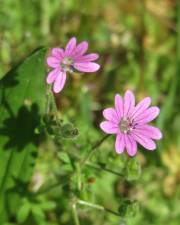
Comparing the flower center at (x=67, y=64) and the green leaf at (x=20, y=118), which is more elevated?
the flower center at (x=67, y=64)

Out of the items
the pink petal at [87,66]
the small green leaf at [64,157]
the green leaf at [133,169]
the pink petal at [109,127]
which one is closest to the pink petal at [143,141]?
the pink petal at [109,127]

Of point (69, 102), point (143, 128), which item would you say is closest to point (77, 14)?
point (69, 102)

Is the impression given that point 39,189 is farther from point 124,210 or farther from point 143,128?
point 143,128

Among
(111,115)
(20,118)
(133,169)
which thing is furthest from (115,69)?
(111,115)

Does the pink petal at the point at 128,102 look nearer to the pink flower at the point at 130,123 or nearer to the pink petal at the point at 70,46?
the pink flower at the point at 130,123

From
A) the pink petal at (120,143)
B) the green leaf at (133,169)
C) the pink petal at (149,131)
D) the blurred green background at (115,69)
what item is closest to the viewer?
the pink petal at (120,143)

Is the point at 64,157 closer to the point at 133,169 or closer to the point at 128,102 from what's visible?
the point at 133,169

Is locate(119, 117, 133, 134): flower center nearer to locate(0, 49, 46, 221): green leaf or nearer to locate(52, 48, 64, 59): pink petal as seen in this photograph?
locate(52, 48, 64, 59): pink petal
